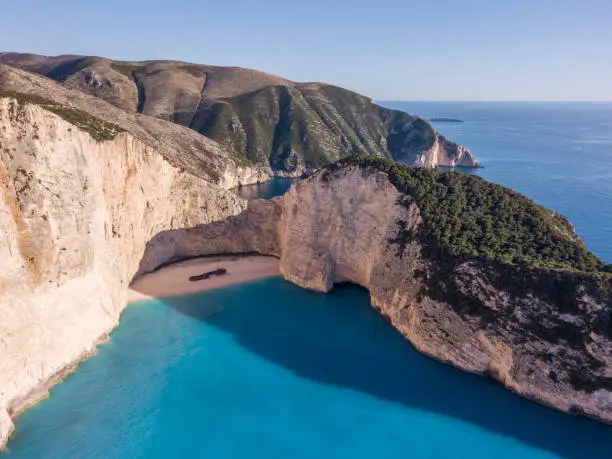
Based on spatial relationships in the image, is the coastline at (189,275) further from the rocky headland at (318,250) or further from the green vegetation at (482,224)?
the green vegetation at (482,224)

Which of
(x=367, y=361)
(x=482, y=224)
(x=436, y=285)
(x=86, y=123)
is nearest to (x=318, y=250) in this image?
(x=436, y=285)

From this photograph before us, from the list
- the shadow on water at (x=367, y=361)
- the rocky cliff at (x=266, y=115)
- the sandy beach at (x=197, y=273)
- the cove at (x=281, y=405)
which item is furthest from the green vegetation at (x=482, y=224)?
the rocky cliff at (x=266, y=115)

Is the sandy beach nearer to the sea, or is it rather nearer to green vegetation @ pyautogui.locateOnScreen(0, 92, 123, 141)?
the sea

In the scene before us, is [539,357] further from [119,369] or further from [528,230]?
[119,369]

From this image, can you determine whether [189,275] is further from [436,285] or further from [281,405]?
[436,285]

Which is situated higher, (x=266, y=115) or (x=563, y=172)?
(x=266, y=115)

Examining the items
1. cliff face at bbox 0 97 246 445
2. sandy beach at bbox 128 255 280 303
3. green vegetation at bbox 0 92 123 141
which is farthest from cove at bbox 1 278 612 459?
green vegetation at bbox 0 92 123 141
